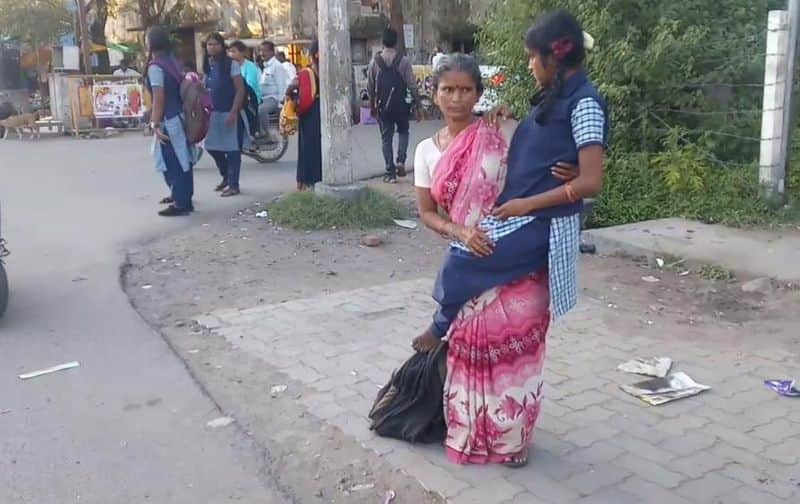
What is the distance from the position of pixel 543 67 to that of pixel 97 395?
2.80 meters

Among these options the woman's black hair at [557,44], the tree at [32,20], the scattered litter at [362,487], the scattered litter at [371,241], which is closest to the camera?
the woman's black hair at [557,44]

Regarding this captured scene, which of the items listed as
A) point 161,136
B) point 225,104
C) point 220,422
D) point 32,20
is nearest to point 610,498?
point 220,422

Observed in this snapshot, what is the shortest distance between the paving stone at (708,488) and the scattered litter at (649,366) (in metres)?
1.05

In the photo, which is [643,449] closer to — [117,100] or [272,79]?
[272,79]

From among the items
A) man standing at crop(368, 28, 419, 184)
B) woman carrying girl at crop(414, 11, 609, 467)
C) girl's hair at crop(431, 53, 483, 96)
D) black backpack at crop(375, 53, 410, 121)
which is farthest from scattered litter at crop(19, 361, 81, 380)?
black backpack at crop(375, 53, 410, 121)

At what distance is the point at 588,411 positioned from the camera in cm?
395

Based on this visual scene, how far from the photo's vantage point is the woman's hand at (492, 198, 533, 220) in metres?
2.99

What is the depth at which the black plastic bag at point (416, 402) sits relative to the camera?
11.3 ft

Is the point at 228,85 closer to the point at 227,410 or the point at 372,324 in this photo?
the point at 372,324

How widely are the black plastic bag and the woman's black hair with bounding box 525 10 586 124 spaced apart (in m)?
1.07

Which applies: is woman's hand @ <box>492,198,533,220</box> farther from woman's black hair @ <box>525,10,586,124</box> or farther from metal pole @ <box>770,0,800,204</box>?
metal pole @ <box>770,0,800,204</box>

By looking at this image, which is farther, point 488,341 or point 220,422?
point 220,422

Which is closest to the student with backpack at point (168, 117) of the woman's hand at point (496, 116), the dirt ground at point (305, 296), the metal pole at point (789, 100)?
the dirt ground at point (305, 296)

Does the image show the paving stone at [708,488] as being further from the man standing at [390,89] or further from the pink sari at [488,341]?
the man standing at [390,89]
